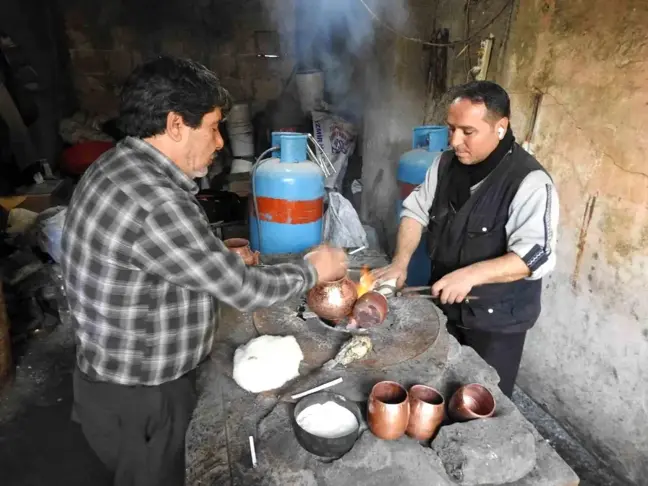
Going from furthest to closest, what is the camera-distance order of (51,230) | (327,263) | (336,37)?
(336,37)
(51,230)
(327,263)

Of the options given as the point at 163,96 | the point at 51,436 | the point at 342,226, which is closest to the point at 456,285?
the point at 163,96

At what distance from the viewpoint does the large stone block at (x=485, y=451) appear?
5.04 ft

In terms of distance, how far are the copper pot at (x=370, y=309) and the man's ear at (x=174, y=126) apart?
1.08 m

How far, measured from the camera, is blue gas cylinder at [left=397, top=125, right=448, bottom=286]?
13.1ft

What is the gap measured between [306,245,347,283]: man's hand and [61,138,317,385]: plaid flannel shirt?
0.13 metres

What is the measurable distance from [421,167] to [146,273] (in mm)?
2835

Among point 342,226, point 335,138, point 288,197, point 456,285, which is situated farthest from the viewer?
point 335,138

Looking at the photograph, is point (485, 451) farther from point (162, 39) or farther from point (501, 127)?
point (162, 39)

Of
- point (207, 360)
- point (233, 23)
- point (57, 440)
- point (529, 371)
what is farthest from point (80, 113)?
point (529, 371)

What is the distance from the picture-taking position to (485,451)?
155 centimetres

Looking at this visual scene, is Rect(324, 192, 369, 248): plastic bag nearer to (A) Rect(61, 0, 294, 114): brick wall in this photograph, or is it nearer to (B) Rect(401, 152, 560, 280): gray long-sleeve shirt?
(B) Rect(401, 152, 560, 280): gray long-sleeve shirt

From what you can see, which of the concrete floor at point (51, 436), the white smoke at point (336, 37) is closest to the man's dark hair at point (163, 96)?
the concrete floor at point (51, 436)

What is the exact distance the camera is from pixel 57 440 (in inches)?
129

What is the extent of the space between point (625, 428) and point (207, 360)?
249 centimetres
